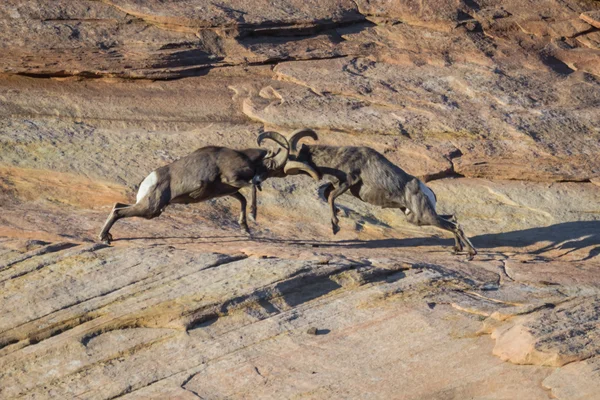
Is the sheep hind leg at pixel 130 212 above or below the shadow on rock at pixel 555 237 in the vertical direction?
above

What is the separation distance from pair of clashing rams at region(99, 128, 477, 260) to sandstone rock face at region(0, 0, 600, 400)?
446 mm

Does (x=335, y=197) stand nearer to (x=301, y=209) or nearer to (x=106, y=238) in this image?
(x=301, y=209)

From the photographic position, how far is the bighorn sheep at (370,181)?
1202 centimetres

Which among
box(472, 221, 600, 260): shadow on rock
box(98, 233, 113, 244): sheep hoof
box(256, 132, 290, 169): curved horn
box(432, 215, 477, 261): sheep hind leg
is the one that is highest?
box(256, 132, 290, 169): curved horn

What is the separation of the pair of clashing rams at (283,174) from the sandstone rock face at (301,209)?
0.45 m

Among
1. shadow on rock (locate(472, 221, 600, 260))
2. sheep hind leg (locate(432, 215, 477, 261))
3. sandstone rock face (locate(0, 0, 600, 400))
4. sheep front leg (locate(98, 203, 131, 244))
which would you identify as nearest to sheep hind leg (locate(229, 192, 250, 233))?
sandstone rock face (locate(0, 0, 600, 400))

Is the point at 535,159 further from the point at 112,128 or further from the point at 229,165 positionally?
the point at 112,128

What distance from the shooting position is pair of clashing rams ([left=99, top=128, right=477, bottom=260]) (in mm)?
11641

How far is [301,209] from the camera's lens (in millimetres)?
13328

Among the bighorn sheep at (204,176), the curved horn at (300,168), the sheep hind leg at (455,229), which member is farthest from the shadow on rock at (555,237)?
the bighorn sheep at (204,176)

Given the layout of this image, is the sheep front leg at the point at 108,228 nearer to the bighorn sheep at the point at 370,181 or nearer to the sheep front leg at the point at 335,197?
the bighorn sheep at the point at 370,181

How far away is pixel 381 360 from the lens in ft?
32.4

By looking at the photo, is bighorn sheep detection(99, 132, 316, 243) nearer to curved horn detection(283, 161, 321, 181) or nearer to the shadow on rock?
curved horn detection(283, 161, 321, 181)

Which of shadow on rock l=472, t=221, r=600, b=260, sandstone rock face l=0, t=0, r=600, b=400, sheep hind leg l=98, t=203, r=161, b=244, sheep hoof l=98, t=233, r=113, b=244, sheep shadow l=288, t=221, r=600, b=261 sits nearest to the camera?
sandstone rock face l=0, t=0, r=600, b=400
